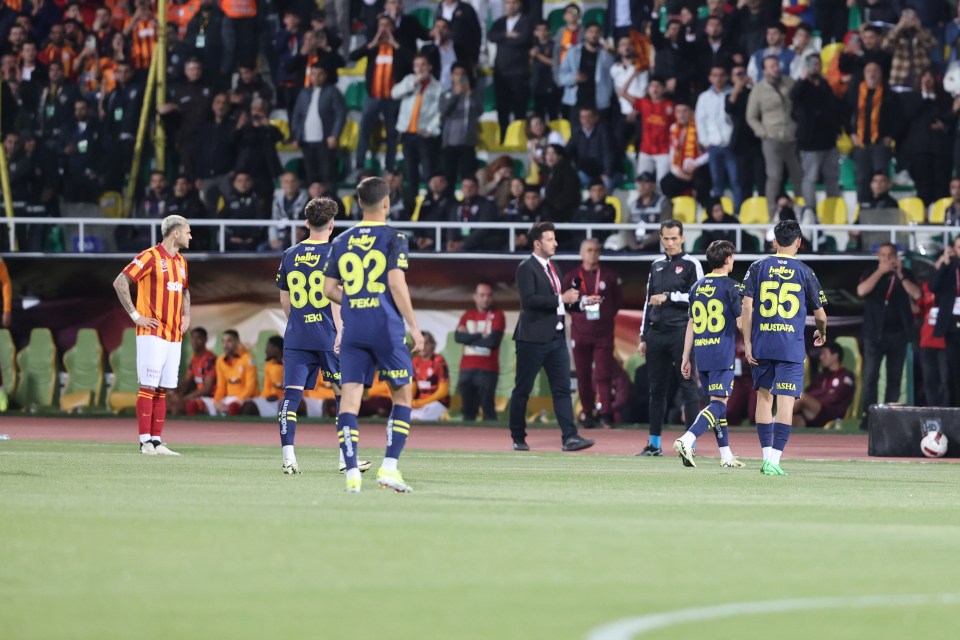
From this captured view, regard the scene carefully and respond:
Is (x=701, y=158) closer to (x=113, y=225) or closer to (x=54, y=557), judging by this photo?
(x=113, y=225)

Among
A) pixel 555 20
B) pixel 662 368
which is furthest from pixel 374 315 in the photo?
pixel 555 20

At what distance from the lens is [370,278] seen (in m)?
11.0

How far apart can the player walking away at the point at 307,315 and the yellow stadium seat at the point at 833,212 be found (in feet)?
42.1

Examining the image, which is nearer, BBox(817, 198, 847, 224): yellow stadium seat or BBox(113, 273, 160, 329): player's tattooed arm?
BBox(113, 273, 160, 329): player's tattooed arm

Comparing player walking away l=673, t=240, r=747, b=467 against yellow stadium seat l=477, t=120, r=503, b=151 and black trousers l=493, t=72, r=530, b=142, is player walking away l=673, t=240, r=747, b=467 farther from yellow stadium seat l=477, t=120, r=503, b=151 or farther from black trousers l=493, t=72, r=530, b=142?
yellow stadium seat l=477, t=120, r=503, b=151

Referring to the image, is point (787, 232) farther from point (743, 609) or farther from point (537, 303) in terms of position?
point (743, 609)

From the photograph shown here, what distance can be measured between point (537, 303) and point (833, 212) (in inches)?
340

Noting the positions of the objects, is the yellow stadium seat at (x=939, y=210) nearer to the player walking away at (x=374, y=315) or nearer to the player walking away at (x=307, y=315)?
the player walking away at (x=307, y=315)

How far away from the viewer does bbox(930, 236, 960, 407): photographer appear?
2095cm

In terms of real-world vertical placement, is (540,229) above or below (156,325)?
above

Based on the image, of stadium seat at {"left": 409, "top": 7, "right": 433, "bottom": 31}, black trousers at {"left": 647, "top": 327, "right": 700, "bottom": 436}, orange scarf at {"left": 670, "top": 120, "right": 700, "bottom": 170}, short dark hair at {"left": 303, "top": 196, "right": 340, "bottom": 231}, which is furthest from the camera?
stadium seat at {"left": 409, "top": 7, "right": 433, "bottom": 31}

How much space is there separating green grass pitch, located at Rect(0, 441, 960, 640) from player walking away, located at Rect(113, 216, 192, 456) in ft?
10.9

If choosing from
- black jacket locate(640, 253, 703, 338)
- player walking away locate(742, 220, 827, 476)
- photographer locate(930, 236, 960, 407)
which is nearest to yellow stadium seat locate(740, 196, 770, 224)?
photographer locate(930, 236, 960, 407)

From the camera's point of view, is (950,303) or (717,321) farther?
(950,303)
